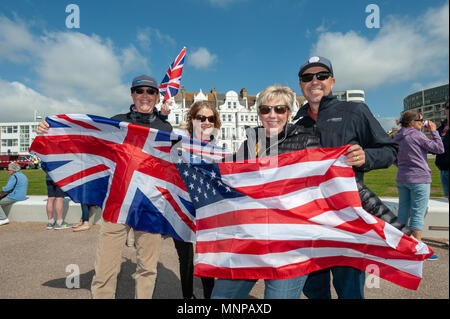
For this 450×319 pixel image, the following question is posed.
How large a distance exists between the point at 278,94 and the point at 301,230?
3.94 feet

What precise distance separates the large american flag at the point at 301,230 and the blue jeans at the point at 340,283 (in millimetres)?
91

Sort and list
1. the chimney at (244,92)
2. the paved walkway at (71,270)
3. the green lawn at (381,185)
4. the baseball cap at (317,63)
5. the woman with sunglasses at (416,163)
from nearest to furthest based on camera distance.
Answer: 1. the baseball cap at (317,63)
2. the paved walkway at (71,270)
3. the woman with sunglasses at (416,163)
4. the green lawn at (381,185)
5. the chimney at (244,92)

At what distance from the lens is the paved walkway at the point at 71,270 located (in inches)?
129

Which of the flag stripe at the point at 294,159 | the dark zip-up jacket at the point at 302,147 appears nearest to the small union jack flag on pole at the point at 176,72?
the dark zip-up jacket at the point at 302,147

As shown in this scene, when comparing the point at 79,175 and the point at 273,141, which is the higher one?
the point at 273,141

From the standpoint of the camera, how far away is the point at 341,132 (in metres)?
2.20

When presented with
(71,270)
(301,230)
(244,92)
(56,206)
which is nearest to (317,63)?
(301,230)

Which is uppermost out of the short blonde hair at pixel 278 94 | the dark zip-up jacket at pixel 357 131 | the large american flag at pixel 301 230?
Result: the short blonde hair at pixel 278 94

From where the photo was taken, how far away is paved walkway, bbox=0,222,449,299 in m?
3.29

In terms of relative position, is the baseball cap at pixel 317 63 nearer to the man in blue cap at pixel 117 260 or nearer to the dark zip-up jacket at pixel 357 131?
the dark zip-up jacket at pixel 357 131

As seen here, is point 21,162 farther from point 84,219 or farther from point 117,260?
point 117,260
